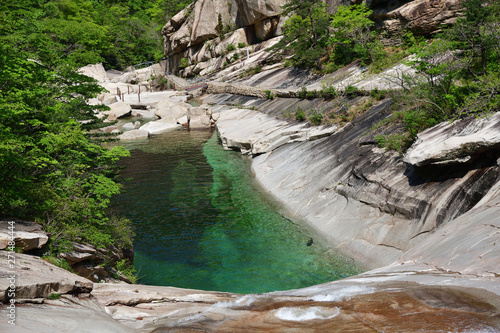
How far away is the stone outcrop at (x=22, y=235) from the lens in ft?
30.8

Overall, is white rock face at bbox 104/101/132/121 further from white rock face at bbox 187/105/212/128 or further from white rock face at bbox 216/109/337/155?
white rock face at bbox 216/109/337/155

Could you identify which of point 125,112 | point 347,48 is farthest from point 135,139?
point 347,48

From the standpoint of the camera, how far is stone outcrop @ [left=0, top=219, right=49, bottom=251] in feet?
30.8

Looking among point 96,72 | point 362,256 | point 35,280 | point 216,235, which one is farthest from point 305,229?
point 96,72

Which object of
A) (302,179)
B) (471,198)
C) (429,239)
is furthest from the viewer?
(302,179)

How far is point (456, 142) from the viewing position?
13.6 meters

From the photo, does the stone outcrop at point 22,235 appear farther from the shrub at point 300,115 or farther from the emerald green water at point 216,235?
the shrub at point 300,115

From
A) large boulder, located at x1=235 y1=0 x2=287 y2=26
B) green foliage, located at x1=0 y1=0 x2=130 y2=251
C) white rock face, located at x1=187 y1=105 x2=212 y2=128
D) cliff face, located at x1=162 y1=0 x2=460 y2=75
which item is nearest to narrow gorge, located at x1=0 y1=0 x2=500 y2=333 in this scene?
green foliage, located at x1=0 y1=0 x2=130 y2=251

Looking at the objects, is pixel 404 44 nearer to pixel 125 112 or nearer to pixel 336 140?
pixel 336 140

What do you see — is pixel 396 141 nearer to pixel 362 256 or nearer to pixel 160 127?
pixel 362 256

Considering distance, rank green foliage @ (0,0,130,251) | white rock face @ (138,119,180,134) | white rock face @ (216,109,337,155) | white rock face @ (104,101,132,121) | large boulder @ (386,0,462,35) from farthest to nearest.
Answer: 1. white rock face @ (104,101,132,121)
2. white rock face @ (138,119,180,134)
3. large boulder @ (386,0,462,35)
4. white rock face @ (216,109,337,155)
5. green foliage @ (0,0,130,251)

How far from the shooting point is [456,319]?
21.3ft

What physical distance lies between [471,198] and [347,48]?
27334mm

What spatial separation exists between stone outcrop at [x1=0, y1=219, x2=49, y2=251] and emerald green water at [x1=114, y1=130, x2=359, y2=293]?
490cm
